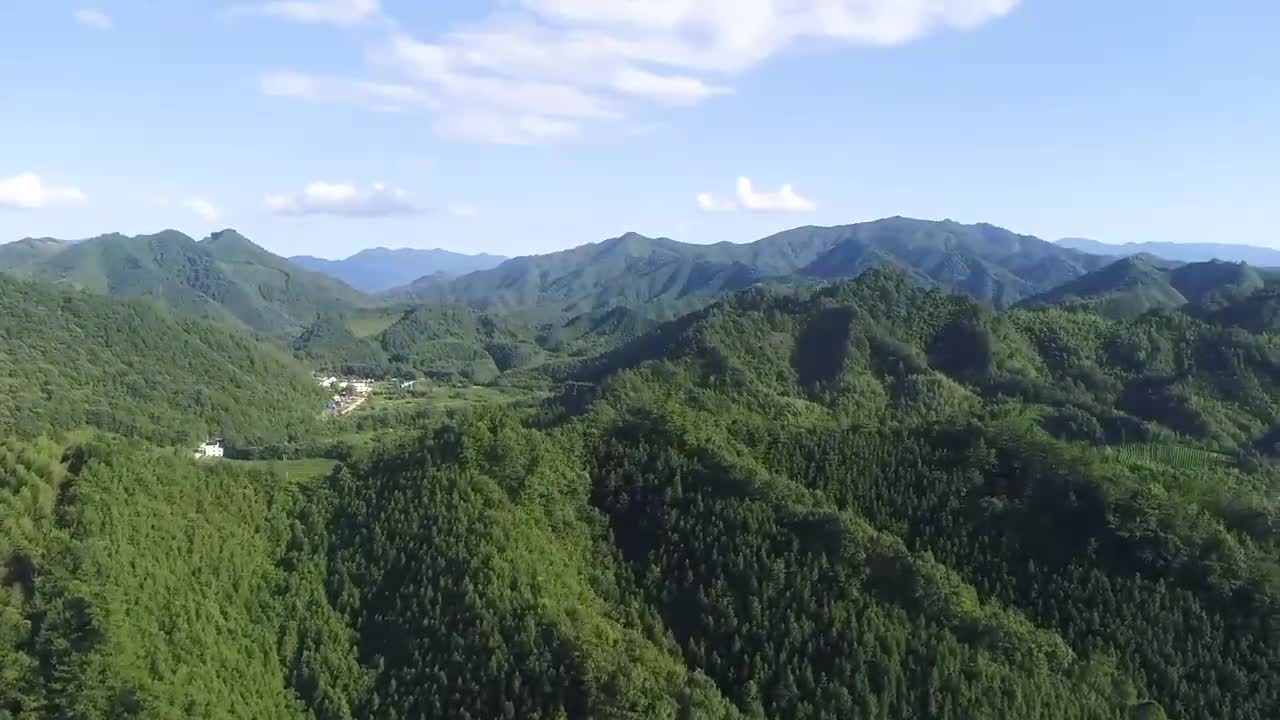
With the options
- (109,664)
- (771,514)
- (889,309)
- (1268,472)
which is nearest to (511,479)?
(771,514)

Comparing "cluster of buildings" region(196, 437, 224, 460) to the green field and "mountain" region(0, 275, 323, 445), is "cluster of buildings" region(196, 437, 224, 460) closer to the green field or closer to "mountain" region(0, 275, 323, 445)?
"mountain" region(0, 275, 323, 445)

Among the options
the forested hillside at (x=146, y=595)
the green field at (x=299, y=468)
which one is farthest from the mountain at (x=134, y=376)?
the forested hillside at (x=146, y=595)

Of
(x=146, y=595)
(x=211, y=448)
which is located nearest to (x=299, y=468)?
(x=146, y=595)

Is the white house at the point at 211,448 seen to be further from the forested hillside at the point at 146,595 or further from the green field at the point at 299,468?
the forested hillside at the point at 146,595

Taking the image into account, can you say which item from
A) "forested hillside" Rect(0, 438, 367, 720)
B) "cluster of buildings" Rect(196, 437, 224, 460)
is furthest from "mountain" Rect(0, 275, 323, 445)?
"forested hillside" Rect(0, 438, 367, 720)

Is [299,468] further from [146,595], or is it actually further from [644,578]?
[644,578]

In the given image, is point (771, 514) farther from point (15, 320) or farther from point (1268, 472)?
point (15, 320)
